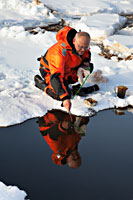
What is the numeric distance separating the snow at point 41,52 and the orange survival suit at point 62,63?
39 cm

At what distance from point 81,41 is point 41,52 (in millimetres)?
2770

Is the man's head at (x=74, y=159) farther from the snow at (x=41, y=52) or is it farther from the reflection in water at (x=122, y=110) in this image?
the reflection in water at (x=122, y=110)

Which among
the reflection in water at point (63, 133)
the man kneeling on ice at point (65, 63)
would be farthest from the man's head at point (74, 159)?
the man kneeling on ice at point (65, 63)

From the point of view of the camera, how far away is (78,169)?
3111mm

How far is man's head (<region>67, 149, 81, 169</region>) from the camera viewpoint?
3.18 meters

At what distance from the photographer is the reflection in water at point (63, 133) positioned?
3262mm

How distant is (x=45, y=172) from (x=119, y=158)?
85 centimetres

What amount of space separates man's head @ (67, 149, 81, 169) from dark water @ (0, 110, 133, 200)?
0.18 ft

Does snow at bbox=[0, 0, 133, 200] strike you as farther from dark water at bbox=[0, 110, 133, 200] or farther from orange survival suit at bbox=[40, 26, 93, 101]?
orange survival suit at bbox=[40, 26, 93, 101]

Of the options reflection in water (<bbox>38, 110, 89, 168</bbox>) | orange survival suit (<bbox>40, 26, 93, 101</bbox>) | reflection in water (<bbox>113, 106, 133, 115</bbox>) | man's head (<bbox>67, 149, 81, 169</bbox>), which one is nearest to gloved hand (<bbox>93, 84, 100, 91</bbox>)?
orange survival suit (<bbox>40, 26, 93, 101</bbox>)

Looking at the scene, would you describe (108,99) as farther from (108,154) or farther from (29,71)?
(29,71)

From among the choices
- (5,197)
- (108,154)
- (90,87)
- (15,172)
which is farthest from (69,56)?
(5,197)

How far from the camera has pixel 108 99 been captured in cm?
438

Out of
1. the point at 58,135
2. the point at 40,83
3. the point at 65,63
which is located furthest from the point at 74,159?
the point at 40,83
